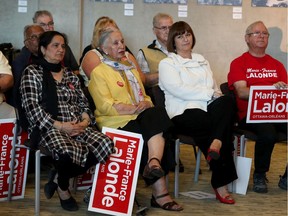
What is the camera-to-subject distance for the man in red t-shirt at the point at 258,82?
466 cm

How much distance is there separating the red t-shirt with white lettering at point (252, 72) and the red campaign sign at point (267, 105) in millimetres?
244

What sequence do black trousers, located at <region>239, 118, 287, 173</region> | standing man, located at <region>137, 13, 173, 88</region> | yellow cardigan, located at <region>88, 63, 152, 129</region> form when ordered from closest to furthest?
yellow cardigan, located at <region>88, 63, 152, 129</region> → black trousers, located at <region>239, 118, 287, 173</region> → standing man, located at <region>137, 13, 173, 88</region>

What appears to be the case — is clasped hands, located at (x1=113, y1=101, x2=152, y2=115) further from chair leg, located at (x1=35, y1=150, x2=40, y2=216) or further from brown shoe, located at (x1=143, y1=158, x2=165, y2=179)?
chair leg, located at (x1=35, y1=150, x2=40, y2=216)

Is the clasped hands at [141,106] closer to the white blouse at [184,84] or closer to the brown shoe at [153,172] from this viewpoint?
the white blouse at [184,84]

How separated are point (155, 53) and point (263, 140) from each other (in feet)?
4.39

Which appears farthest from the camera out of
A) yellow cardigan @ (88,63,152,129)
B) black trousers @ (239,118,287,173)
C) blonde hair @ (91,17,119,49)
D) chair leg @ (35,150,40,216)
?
blonde hair @ (91,17,119,49)

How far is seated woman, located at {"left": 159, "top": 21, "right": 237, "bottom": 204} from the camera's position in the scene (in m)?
4.34

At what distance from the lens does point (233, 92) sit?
490 cm

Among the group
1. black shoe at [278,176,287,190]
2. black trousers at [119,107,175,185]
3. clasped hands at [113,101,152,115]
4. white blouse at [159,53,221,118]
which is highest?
white blouse at [159,53,221,118]

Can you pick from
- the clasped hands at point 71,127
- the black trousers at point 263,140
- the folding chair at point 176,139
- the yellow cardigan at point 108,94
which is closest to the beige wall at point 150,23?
the folding chair at point 176,139

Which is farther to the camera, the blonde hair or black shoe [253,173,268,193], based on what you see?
the blonde hair

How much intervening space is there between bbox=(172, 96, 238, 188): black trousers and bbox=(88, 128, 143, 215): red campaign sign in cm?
59

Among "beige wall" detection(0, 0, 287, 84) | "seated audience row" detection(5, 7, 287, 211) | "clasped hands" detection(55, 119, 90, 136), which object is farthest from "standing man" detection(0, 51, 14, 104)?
"beige wall" detection(0, 0, 287, 84)

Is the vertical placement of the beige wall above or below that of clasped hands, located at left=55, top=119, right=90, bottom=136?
above
